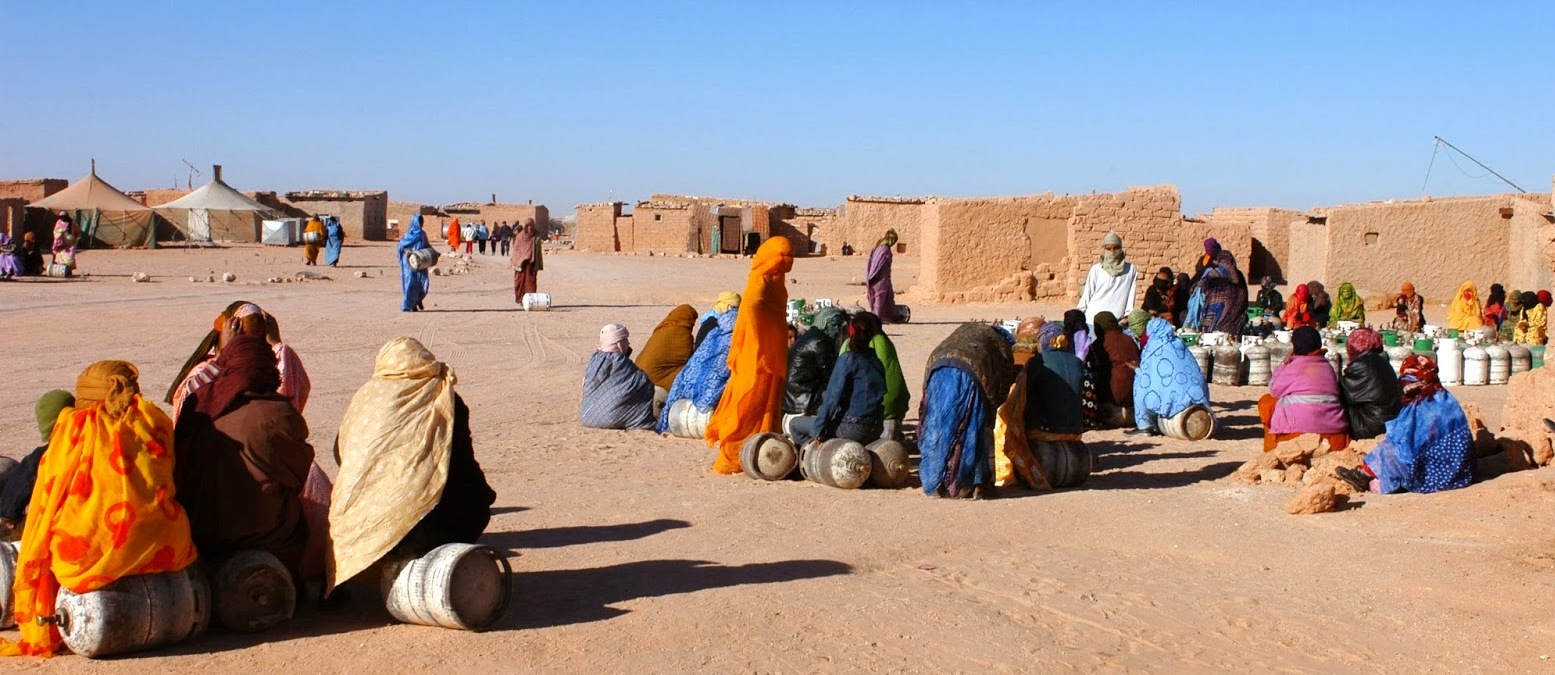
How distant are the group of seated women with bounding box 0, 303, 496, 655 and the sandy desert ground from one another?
31 cm

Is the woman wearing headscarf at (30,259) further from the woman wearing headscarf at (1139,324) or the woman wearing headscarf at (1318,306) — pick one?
the woman wearing headscarf at (1318,306)

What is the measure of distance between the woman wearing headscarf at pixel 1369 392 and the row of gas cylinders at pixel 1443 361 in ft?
12.6

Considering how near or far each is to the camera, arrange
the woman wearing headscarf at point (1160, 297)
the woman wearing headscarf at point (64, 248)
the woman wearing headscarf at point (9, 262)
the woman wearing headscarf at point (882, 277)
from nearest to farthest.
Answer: the woman wearing headscarf at point (1160, 297), the woman wearing headscarf at point (882, 277), the woman wearing headscarf at point (9, 262), the woman wearing headscarf at point (64, 248)

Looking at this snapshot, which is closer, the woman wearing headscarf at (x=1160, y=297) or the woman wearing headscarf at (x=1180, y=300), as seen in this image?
the woman wearing headscarf at (x=1160, y=297)

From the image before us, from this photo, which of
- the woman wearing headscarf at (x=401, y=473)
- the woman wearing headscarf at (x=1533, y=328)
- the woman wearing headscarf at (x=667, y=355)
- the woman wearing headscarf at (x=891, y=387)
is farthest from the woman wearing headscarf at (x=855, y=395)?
the woman wearing headscarf at (x=1533, y=328)

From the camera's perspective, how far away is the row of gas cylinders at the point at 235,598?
454 centimetres

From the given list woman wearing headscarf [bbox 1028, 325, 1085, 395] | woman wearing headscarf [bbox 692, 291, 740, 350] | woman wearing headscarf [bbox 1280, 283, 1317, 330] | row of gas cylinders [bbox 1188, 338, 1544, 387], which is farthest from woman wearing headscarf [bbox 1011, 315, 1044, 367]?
woman wearing headscarf [bbox 1280, 283, 1317, 330]

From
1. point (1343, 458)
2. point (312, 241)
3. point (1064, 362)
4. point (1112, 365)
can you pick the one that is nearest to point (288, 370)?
point (1064, 362)

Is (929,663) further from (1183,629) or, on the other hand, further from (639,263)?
(639,263)

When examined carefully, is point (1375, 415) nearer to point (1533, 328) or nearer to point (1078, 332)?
point (1078, 332)

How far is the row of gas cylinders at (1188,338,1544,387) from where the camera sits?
511 inches

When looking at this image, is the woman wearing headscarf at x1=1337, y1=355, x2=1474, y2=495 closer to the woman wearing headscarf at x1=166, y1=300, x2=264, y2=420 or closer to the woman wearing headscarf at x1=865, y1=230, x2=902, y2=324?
the woman wearing headscarf at x1=166, y1=300, x2=264, y2=420

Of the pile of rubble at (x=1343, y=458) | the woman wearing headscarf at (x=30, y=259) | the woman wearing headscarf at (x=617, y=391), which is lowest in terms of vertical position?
the pile of rubble at (x=1343, y=458)

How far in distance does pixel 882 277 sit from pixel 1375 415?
8.14 metres
